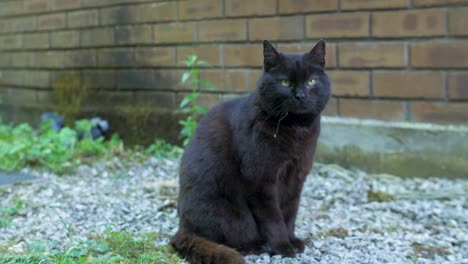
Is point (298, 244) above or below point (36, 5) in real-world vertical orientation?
below

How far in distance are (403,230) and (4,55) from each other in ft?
21.8

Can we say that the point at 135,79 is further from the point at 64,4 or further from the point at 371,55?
the point at 371,55

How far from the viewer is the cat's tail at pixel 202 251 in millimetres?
2369

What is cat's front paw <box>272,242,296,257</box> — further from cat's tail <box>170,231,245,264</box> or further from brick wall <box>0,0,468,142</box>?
brick wall <box>0,0,468,142</box>

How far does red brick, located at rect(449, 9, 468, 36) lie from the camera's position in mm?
3855

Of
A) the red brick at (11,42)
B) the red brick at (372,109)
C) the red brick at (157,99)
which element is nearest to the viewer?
the red brick at (372,109)

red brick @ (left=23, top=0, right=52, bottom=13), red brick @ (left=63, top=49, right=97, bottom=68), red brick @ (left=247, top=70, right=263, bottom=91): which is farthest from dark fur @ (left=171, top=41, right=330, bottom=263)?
red brick @ (left=23, top=0, right=52, bottom=13)

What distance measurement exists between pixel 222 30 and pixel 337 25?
120 centimetres

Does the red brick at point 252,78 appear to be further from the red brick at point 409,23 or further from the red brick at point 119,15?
the red brick at point 119,15

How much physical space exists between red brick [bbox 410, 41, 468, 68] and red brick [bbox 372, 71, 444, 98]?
0.08m

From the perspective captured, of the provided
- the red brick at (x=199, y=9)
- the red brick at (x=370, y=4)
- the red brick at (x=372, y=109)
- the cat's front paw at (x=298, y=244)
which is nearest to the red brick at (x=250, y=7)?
the red brick at (x=199, y=9)

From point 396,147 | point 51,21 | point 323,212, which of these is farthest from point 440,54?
point 51,21

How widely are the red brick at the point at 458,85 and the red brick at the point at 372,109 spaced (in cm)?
39

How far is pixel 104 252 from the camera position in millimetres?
2645
